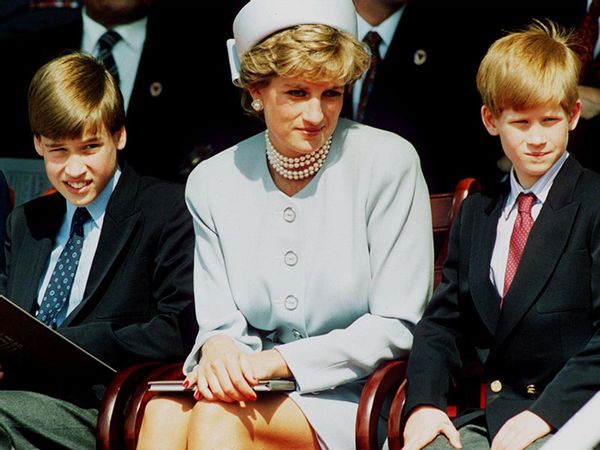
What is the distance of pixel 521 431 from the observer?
3.71 meters

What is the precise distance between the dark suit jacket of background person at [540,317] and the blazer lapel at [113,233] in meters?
1.18

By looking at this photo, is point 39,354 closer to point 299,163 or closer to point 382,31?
point 299,163

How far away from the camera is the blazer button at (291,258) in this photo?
443 centimetres

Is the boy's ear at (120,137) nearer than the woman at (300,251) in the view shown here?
No

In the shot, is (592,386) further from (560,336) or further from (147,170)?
(147,170)

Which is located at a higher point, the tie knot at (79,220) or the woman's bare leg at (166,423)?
the tie knot at (79,220)

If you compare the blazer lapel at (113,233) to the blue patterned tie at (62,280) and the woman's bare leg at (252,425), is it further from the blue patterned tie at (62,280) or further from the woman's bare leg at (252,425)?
the woman's bare leg at (252,425)

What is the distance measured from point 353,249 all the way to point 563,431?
5.51 ft

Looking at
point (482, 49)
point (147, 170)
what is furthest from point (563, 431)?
point (147, 170)

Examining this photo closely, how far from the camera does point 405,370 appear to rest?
13.9 ft

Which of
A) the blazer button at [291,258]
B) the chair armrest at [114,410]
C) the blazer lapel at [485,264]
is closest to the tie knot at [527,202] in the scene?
the blazer lapel at [485,264]

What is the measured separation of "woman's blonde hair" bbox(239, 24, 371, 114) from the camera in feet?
14.0

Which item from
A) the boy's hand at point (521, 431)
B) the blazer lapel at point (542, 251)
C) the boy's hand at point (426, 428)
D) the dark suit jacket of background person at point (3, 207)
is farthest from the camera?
the dark suit jacket of background person at point (3, 207)

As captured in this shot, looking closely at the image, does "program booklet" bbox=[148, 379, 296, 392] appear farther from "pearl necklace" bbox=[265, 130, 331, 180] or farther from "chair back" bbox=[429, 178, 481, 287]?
"chair back" bbox=[429, 178, 481, 287]
